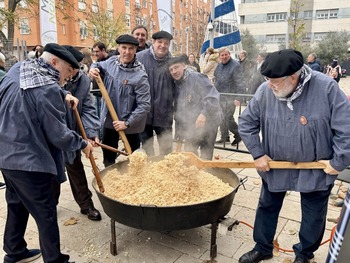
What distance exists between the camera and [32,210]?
2.63 metres

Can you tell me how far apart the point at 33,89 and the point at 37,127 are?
0.31 metres

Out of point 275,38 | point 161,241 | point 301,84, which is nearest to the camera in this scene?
point 301,84

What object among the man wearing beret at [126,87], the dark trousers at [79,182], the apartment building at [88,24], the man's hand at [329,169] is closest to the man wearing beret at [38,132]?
the dark trousers at [79,182]

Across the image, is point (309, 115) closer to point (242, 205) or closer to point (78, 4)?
point (242, 205)

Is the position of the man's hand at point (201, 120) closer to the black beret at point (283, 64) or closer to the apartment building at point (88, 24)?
the black beret at point (283, 64)

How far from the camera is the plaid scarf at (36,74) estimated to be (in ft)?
7.75

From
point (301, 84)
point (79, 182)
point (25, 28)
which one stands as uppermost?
point (25, 28)

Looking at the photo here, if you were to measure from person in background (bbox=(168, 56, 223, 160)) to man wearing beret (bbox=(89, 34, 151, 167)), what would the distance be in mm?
530

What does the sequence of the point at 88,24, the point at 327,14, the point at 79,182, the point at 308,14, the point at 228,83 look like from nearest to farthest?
the point at 79,182 → the point at 228,83 → the point at 88,24 → the point at 327,14 → the point at 308,14

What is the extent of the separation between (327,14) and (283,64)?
52611mm

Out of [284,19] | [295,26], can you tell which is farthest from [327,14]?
[295,26]

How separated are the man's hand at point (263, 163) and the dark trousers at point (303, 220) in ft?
0.84

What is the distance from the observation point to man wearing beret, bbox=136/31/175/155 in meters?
4.39

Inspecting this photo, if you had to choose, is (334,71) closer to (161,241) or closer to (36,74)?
(161,241)
